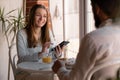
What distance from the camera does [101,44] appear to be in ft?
4.11

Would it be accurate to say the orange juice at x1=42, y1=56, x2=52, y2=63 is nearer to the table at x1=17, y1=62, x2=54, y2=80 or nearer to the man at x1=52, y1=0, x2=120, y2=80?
the table at x1=17, y1=62, x2=54, y2=80

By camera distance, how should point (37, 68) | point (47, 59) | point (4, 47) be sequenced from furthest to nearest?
1. point (4, 47)
2. point (47, 59)
3. point (37, 68)

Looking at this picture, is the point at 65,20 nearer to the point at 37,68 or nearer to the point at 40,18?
the point at 40,18

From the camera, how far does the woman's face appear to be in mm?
2965

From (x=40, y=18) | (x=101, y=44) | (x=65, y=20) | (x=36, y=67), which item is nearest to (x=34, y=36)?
(x=40, y=18)

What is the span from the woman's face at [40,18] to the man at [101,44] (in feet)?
5.35

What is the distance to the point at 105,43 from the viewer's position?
1.26m

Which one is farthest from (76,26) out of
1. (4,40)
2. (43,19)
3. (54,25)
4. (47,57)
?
(47,57)

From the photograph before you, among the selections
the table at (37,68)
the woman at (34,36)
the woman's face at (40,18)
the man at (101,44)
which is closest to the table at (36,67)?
the table at (37,68)

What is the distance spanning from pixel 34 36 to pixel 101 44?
183 cm

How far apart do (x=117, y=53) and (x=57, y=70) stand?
42 centimetres

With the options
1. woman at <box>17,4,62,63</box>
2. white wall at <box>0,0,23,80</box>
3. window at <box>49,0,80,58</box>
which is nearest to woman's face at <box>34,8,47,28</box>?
woman at <box>17,4,62,63</box>

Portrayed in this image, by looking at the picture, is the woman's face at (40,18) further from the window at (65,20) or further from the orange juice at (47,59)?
the window at (65,20)

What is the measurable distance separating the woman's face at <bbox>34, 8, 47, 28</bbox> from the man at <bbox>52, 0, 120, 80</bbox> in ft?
5.35
